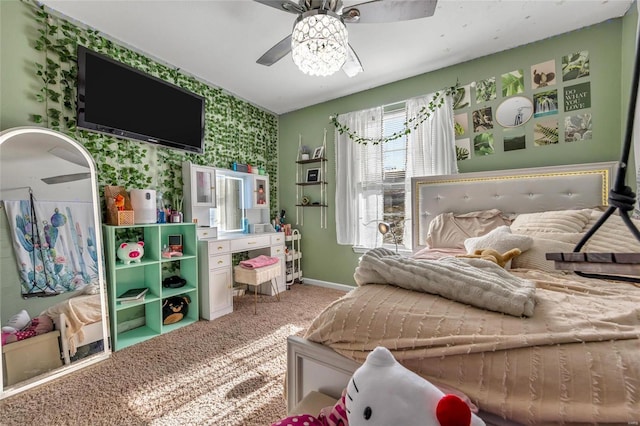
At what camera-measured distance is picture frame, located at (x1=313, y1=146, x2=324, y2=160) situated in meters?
3.66

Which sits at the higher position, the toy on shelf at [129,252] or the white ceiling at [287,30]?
the white ceiling at [287,30]

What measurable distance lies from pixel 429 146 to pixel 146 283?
10.7ft

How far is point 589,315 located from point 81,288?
2.91 metres

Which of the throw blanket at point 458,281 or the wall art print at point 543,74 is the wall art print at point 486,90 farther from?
the throw blanket at point 458,281

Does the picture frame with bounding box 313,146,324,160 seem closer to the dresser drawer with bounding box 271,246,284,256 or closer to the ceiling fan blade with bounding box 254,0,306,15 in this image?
the dresser drawer with bounding box 271,246,284,256

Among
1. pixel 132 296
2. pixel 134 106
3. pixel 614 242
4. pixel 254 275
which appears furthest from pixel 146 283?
pixel 614 242

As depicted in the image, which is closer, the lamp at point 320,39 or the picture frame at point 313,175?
the lamp at point 320,39

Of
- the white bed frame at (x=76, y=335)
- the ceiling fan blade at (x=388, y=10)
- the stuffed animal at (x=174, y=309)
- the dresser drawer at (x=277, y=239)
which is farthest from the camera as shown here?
the dresser drawer at (x=277, y=239)

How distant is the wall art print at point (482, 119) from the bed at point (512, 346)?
1.52m

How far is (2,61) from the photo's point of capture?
1.82 meters

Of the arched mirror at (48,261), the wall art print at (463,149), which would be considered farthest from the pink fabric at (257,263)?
the wall art print at (463,149)

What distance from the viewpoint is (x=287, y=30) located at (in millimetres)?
2254

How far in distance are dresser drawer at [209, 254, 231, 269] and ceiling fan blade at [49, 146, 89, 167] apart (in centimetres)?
129

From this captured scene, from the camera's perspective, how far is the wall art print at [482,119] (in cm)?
263
